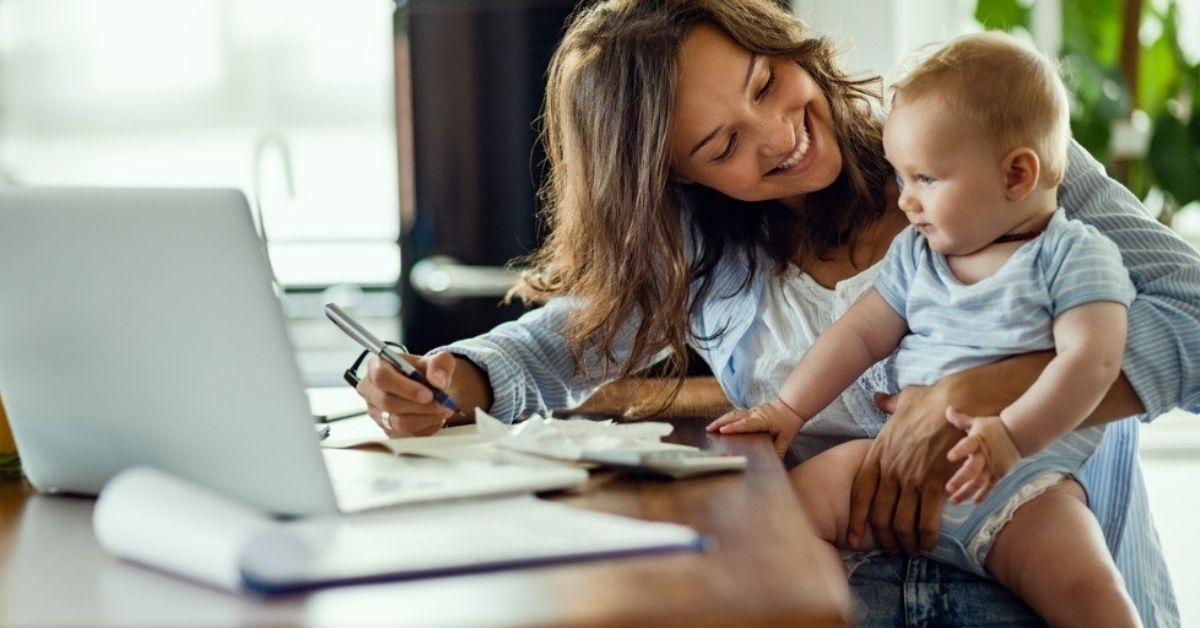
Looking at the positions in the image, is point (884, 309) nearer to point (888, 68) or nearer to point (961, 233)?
point (961, 233)

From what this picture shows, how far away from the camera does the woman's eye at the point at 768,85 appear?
1.79 meters

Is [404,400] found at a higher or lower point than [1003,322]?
lower

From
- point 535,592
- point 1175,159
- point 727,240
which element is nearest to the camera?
point 535,592

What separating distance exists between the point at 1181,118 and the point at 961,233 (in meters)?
2.42

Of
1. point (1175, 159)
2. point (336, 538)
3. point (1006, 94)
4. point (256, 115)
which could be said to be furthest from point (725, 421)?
point (256, 115)

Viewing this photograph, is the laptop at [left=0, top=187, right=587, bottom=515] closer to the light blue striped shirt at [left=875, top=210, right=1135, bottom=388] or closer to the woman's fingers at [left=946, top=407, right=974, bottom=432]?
the woman's fingers at [left=946, top=407, right=974, bottom=432]

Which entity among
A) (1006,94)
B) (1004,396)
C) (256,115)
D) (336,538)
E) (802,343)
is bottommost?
(256,115)

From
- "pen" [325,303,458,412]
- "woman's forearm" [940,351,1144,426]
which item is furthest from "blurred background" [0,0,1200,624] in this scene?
"woman's forearm" [940,351,1144,426]

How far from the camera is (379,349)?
1497 millimetres

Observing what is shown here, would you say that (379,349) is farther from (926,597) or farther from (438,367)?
(926,597)

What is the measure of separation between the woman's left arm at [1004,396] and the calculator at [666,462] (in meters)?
0.30

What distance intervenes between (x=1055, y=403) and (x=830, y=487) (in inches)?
10.1

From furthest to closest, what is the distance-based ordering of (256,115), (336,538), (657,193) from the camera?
(256,115) → (657,193) → (336,538)

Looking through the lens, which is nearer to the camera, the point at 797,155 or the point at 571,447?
the point at 571,447
